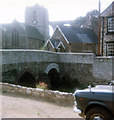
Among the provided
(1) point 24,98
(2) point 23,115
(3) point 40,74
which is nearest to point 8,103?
(1) point 24,98

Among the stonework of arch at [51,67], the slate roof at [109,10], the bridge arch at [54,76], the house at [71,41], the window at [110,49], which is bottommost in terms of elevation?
the bridge arch at [54,76]

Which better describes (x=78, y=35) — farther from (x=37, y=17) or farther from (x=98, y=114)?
(x=37, y=17)

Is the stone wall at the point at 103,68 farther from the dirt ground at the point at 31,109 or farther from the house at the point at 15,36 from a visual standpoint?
the house at the point at 15,36

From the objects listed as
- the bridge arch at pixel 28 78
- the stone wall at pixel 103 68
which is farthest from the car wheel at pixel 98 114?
the stone wall at pixel 103 68

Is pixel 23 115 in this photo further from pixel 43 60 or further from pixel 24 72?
pixel 43 60

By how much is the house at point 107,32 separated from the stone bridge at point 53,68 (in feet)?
7.48

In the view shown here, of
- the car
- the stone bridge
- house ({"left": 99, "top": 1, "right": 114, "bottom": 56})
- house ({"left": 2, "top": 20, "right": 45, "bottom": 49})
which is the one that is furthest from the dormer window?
house ({"left": 2, "top": 20, "right": 45, "bottom": 49})

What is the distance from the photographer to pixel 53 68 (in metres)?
20.7

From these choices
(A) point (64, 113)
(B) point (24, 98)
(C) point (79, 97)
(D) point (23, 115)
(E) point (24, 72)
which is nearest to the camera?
(C) point (79, 97)

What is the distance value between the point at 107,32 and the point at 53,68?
25.2 feet

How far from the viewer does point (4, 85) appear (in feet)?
33.6

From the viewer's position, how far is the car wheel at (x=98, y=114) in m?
5.12

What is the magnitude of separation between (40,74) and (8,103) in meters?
11.0

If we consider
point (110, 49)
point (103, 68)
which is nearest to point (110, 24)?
point (110, 49)
